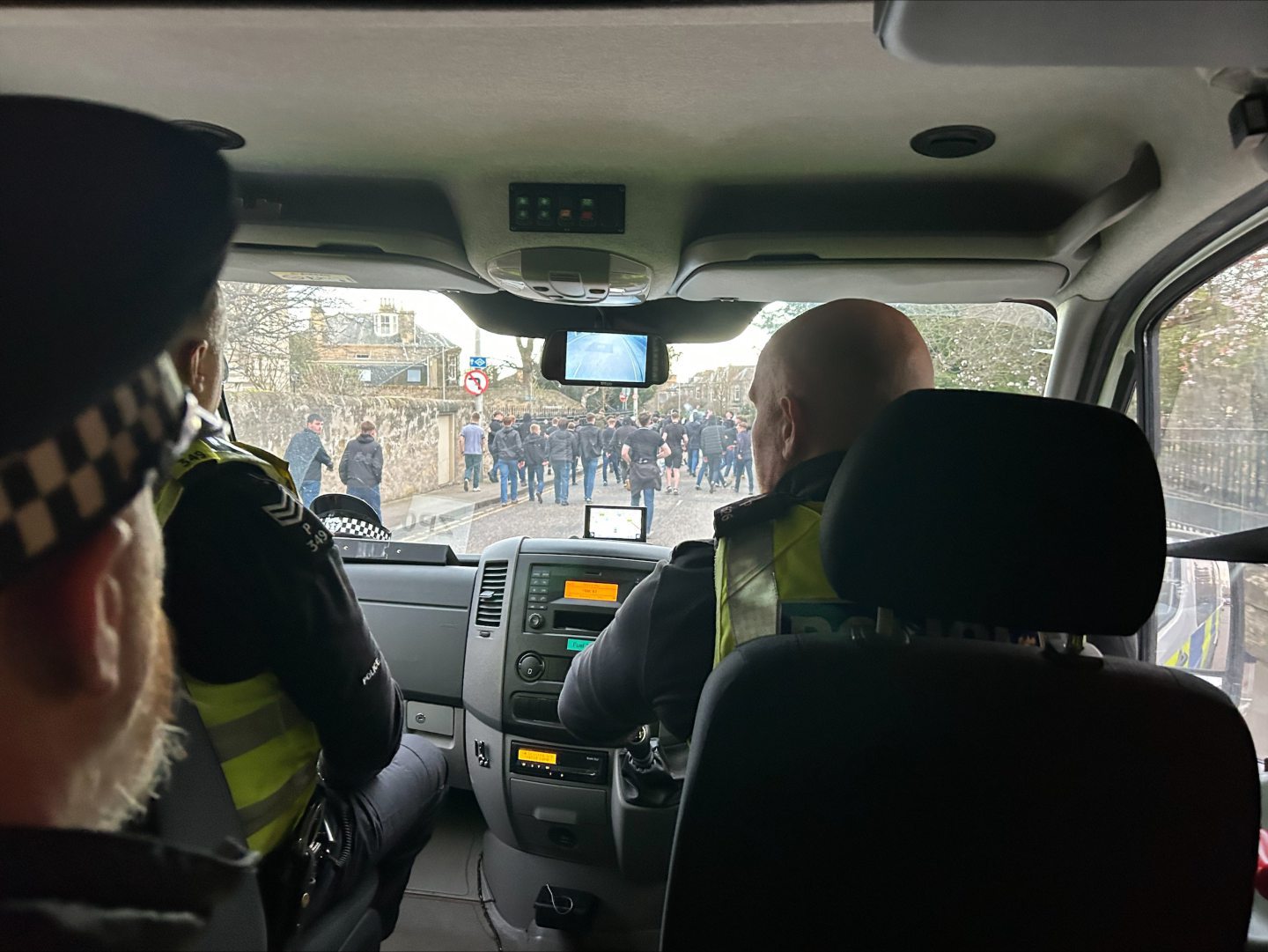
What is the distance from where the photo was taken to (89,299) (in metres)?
0.40

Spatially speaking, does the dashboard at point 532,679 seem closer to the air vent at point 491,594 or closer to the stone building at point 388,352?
the air vent at point 491,594

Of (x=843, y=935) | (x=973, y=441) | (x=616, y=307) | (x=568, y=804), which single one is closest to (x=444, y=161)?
(x=616, y=307)

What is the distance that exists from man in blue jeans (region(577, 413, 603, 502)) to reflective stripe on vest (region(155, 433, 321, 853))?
4.75 ft

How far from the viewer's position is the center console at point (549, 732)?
2.81 metres

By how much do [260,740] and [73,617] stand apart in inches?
43.7

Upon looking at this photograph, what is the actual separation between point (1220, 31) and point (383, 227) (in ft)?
7.00

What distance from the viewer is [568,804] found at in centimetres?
282

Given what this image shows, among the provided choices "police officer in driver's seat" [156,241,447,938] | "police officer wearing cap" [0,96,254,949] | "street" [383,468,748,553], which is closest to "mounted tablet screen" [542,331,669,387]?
"street" [383,468,748,553]

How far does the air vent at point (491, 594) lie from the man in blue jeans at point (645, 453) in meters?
0.64

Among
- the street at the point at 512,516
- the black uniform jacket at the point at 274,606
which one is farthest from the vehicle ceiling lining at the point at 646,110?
the street at the point at 512,516

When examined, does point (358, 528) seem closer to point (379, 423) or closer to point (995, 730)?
point (379, 423)

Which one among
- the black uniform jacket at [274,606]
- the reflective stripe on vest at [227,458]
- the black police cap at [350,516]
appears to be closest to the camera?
the reflective stripe on vest at [227,458]

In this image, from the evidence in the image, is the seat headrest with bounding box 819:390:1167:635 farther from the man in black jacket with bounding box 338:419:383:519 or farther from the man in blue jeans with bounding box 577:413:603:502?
the man in black jacket with bounding box 338:419:383:519

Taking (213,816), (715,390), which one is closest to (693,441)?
(715,390)
